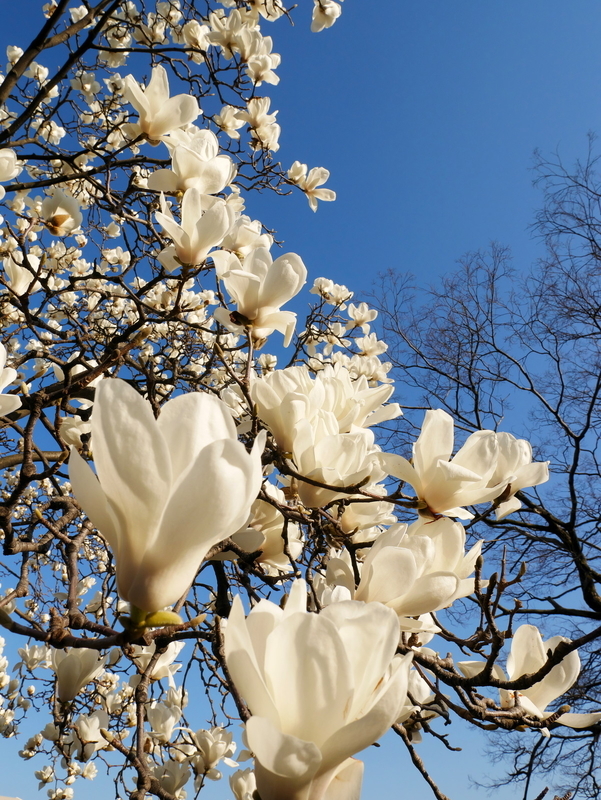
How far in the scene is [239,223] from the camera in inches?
56.1

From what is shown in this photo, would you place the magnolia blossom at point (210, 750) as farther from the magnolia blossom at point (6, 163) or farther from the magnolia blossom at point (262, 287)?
the magnolia blossom at point (6, 163)

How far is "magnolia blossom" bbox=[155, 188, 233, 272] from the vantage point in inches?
41.8

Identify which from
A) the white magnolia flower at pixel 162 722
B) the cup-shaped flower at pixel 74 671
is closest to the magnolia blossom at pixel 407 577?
the cup-shaped flower at pixel 74 671

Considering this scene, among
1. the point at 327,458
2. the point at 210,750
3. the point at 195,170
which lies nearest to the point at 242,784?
the point at 210,750

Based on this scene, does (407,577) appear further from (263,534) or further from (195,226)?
(195,226)

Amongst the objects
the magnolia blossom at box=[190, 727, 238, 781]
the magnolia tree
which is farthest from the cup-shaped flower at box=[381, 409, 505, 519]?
the magnolia blossom at box=[190, 727, 238, 781]

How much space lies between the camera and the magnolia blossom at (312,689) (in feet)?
1.24

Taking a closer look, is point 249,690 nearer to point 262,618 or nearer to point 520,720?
point 262,618

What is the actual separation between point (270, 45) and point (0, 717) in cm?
497

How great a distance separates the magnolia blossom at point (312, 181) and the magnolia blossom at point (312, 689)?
2.42 meters

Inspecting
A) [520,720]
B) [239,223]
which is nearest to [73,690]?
[520,720]

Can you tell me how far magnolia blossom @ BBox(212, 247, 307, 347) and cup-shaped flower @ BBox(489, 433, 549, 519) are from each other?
47 centimetres

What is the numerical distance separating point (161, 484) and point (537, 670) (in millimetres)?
716

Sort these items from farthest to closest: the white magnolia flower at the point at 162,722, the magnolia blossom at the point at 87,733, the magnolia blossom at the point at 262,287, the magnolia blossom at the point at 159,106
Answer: the white magnolia flower at the point at 162,722 → the magnolia blossom at the point at 87,733 → the magnolia blossom at the point at 159,106 → the magnolia blossom at the point at 262,287
